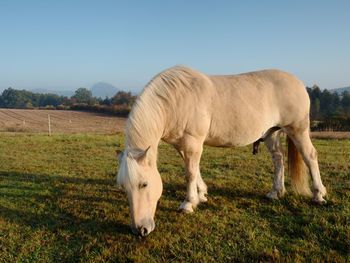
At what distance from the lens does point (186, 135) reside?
4.57 m

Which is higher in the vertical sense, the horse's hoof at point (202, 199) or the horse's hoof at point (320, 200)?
the horse's hoof at point (320, 200)

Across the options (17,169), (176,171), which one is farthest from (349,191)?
(17,169)

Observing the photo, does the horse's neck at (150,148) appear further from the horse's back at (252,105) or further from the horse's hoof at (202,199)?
the horse's hoof at (202,199)

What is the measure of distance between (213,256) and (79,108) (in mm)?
68240

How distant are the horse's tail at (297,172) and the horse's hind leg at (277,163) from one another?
0.18 m

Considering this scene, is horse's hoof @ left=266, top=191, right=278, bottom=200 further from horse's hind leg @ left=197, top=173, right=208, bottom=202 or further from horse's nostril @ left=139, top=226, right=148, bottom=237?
horse's nostril @ left=139, top=226, right=148, bottom=237

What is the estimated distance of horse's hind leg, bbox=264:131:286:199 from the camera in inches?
213

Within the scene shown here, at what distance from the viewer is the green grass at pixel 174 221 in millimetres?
3572

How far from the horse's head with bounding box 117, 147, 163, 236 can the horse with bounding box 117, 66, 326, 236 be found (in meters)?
0.01

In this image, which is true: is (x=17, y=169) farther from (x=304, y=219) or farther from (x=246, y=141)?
(x=304, y=219)

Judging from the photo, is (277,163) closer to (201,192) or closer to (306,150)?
(306,150)

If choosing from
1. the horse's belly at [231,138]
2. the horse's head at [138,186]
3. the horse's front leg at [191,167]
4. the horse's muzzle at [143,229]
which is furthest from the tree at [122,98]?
the horse's muzzle at [143,229]

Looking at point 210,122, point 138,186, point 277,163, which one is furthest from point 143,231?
point 277,163

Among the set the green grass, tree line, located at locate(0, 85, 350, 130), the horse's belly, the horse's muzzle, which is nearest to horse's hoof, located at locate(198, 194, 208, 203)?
the green grass
